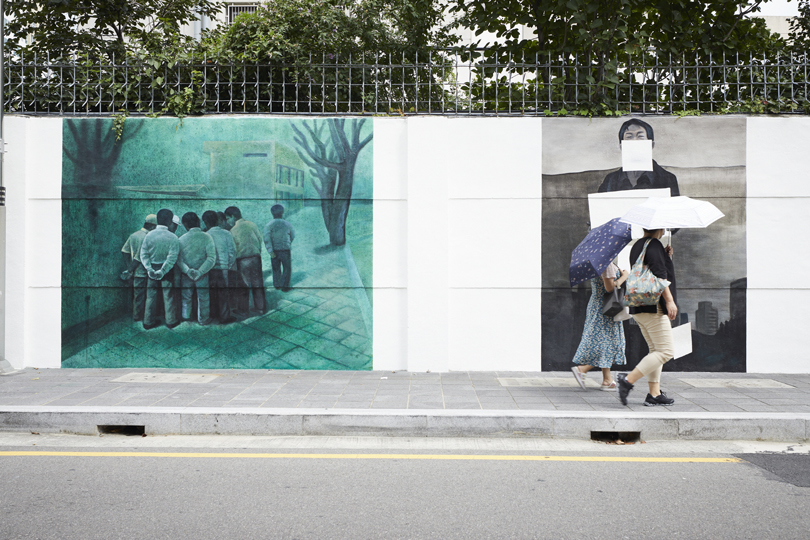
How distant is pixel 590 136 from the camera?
807 cm

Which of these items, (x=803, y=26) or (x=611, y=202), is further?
(x=803, y=26)

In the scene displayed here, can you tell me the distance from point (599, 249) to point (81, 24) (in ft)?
29.7

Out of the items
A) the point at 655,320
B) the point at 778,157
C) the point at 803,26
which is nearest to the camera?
the point at 655,320

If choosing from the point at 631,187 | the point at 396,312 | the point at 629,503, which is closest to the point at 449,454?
the point at 629,503

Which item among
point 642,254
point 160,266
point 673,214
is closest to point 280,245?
point 160,266

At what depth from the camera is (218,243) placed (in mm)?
8164

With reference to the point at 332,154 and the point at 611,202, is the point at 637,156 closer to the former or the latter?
the point at 611,202

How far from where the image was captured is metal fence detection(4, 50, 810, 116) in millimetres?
8156

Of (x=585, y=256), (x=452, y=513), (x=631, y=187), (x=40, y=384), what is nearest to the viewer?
(x=452, y=513)

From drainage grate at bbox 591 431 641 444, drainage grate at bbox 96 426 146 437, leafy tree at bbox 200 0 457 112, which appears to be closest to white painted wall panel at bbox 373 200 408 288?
leafy tree at bbox 200 0 457 112

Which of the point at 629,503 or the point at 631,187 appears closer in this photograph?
the point at 629,503

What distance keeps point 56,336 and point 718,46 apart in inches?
395

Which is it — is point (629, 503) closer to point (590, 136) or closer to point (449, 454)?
point (449, 454)

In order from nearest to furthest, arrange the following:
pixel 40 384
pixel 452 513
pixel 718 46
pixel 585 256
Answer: pixel 452 513
pixel 585 256
pixel 40 384
pixel 718 46
